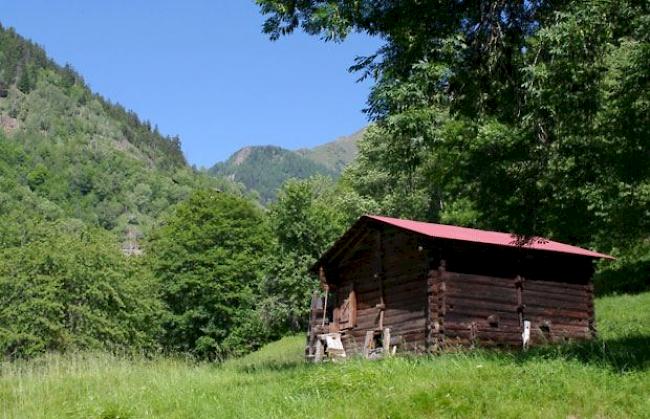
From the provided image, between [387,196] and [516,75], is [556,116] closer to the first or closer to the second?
[516,75]

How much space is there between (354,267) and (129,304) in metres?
25.6

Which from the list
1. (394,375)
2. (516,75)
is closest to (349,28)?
(516,75)

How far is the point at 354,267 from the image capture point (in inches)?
1113

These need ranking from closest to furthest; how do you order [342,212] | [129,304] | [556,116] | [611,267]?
[556,116]
[611,267]
[129,304]
[342,212]

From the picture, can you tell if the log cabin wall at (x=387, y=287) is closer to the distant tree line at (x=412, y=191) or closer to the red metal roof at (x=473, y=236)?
the red metal roof at (x=473, y=236)

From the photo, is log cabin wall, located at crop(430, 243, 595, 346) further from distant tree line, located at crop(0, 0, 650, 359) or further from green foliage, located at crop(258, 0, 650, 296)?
green foliage, located at crop(258, 0, 650, 296)

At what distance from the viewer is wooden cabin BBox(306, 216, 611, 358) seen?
76.3ft

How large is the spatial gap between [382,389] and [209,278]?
39.0 meters

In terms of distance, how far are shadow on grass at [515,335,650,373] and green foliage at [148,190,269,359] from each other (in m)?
36.6

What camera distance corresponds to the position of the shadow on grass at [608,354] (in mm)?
11884

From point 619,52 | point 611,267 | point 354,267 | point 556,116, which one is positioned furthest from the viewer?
point 611,267

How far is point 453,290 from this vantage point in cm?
2336

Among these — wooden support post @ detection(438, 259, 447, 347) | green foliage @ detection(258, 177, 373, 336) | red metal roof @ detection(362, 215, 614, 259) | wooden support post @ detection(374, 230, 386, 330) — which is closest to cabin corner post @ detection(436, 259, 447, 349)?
wooden support post @ detection(438, 259, 447, 347)

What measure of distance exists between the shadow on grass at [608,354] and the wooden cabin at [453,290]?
7839mm
